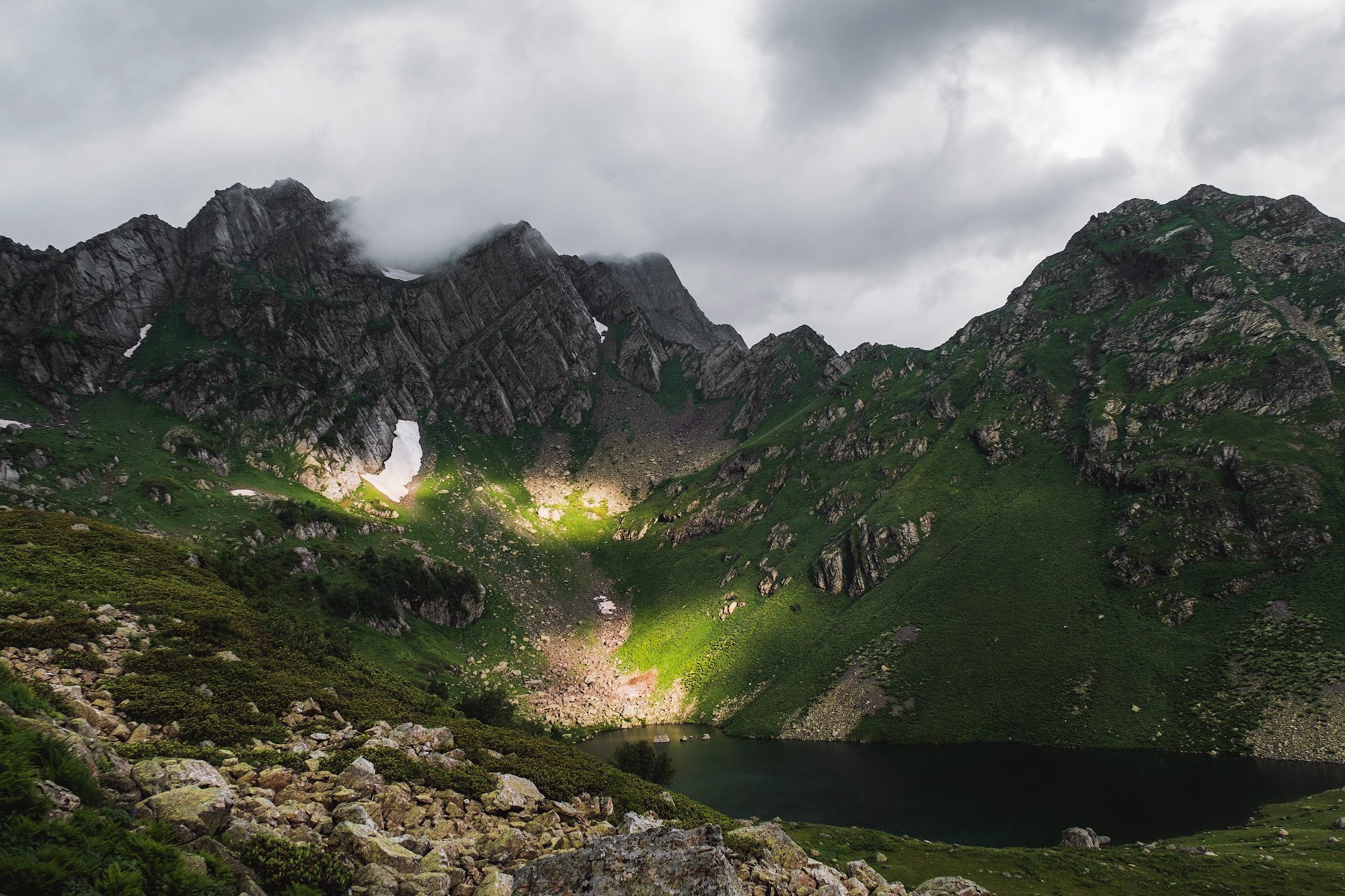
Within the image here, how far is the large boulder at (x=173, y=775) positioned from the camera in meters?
10.8

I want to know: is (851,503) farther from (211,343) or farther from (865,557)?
(211,343)

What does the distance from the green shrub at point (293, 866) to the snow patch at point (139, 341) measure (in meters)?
214

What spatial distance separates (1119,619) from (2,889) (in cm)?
11669

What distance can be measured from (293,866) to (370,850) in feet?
6.68

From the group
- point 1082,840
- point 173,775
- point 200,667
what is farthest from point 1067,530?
point 173,775

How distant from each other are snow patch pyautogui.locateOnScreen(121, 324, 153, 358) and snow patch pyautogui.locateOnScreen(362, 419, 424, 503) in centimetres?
7203

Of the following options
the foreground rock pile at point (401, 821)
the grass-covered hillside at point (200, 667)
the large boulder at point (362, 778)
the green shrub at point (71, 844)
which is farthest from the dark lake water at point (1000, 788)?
the green shrub at point (71, 844)

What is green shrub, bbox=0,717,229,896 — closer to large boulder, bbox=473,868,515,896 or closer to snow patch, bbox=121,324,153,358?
large boulder, bbox=473,868,515,896

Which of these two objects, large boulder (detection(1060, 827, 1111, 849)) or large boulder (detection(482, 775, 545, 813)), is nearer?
large boulder (detection(482, 775, 545, 813))

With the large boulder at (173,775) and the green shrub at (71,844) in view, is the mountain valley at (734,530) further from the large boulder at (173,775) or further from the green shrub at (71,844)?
the green shrub at (71,844)

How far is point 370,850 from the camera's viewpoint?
11.8 m

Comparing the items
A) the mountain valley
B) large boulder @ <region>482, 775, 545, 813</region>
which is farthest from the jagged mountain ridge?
large boulder @ <region>482, 775, 545, 813</region>

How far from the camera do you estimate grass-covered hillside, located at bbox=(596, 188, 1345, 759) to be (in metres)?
80.5

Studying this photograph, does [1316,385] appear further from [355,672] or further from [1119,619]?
[355,672]
